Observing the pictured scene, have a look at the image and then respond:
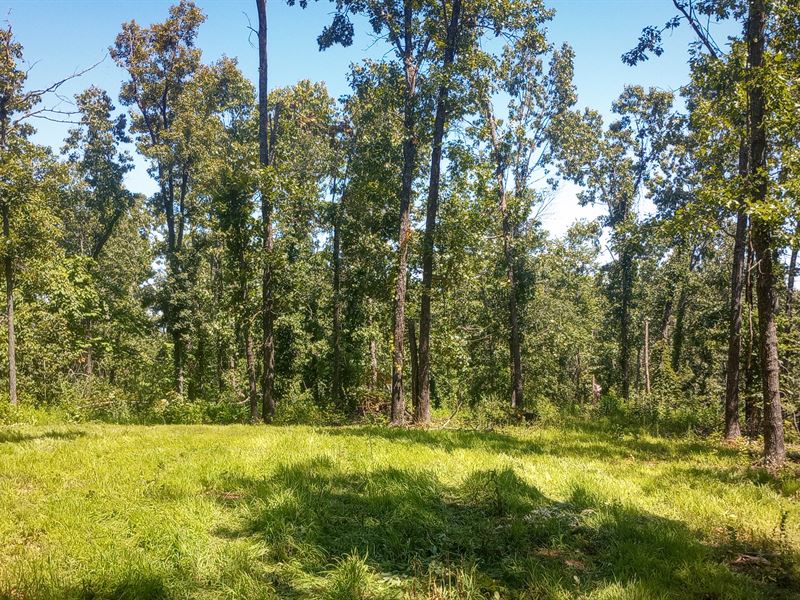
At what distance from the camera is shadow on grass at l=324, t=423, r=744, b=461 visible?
970 centimetres

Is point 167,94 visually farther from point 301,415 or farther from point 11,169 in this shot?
point 301,415

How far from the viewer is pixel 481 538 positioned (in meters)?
4.99

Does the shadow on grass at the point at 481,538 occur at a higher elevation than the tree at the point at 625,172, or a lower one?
lower

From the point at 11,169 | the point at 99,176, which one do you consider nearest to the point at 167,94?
the point at 99,176

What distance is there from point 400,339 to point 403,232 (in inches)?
123

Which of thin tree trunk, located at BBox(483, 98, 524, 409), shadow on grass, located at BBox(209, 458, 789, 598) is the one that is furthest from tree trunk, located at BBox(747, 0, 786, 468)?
thin tree trunk, located at BBox(483, 98, 524, 409)

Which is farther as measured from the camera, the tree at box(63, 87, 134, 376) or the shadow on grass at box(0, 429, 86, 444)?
the tree at box(63, 87, 134, 376)

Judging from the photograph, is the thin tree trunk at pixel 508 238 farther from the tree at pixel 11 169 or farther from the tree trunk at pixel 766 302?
the tree at pixel 11 169

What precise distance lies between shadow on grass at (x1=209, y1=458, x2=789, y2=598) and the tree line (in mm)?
5248

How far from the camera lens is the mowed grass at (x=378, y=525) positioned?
3.93 meters

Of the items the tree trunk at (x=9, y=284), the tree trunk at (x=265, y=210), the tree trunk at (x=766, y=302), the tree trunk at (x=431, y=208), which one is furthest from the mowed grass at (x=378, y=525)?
the tree trunk at (x=9, y=284)

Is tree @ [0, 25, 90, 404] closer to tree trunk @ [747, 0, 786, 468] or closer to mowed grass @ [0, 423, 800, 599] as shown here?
mowed grass @ [0, 423, 800, 599]

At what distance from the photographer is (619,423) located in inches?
620

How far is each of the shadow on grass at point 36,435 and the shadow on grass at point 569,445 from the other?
18.0 feet
